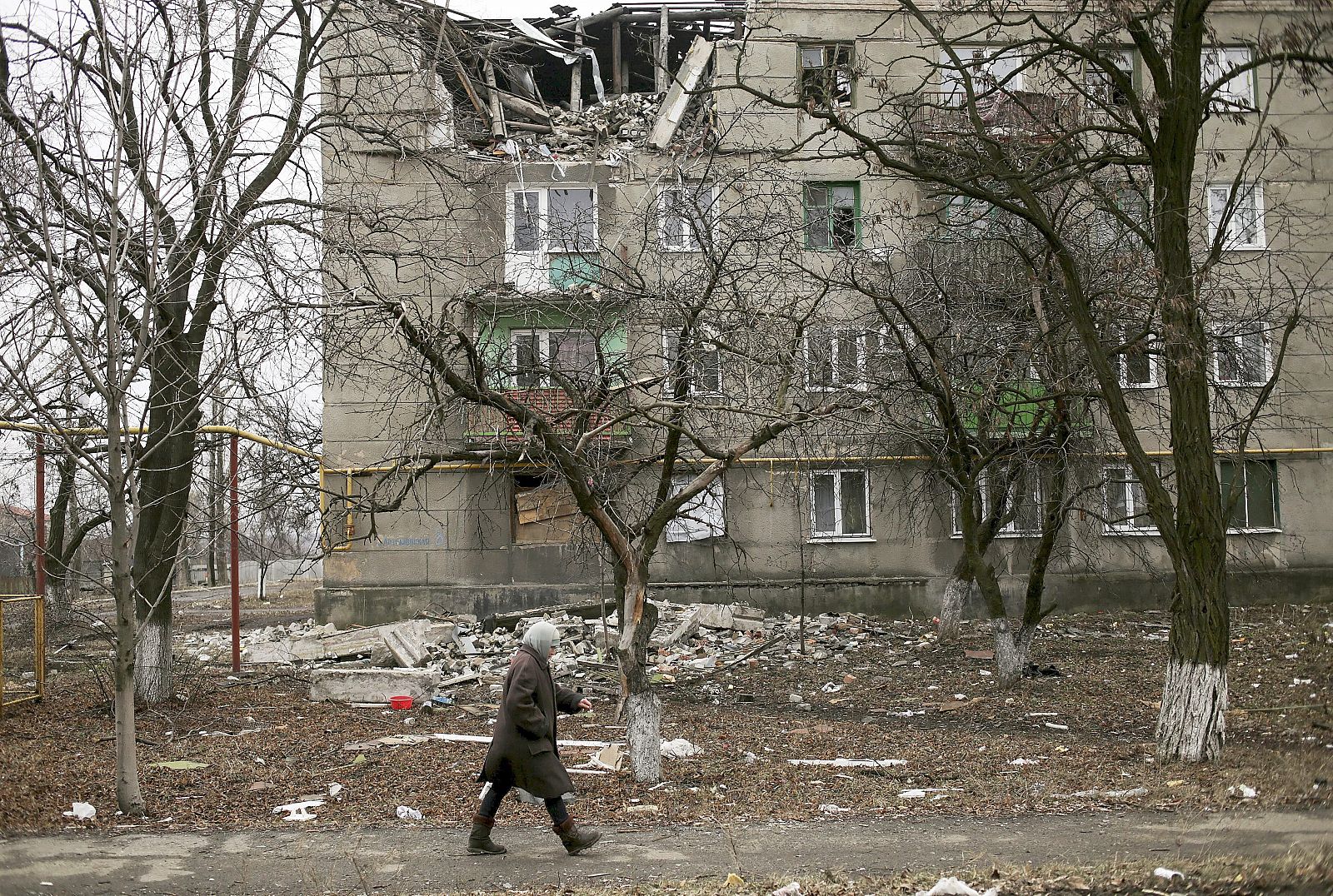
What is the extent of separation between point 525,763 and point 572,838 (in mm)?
582

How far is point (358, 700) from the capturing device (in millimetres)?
14266

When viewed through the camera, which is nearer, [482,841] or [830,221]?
[482,841]

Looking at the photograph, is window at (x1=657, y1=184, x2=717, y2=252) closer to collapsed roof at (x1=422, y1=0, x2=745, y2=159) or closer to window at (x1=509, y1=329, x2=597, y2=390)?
window at (x1=509, y1=329, x2=597, y2=390)

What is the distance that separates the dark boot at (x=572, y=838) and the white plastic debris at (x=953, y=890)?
221cm

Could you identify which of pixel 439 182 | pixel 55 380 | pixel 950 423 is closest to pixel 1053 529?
pixel 950 423

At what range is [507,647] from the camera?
19453 millimetres

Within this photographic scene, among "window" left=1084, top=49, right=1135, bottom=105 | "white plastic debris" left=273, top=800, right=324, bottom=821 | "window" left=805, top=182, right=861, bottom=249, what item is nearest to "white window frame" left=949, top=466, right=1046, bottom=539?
"window" left=805, top=182, right=861, bottom=249

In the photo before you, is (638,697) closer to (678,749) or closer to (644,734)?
(644,734)

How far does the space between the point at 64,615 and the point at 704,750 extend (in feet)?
49.9

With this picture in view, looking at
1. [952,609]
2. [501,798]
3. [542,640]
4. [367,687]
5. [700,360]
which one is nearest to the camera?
[501,798]

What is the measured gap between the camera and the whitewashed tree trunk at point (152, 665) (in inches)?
493

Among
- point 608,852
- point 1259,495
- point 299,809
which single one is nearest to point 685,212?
point 608,852

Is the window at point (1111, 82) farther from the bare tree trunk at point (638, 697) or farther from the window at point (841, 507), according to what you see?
the window at point (841, 507)

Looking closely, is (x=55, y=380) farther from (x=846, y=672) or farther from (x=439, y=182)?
(x=846, y=672)
